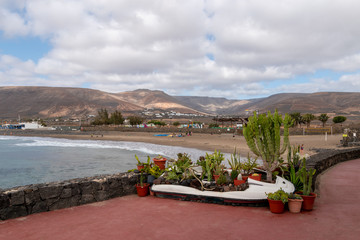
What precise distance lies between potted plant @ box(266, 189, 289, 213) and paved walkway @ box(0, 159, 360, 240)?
13 cm

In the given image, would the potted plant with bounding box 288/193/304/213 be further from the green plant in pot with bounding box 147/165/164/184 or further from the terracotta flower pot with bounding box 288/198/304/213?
the green plant in pot with bounding box 147/165/164/184

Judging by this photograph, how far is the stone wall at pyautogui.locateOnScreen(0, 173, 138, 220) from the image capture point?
5562 mm

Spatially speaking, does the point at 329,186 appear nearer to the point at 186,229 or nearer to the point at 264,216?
the point at 264,216

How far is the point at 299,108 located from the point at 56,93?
164797mm

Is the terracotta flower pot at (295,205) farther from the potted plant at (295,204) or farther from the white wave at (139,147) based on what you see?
the white wave at (139,147)

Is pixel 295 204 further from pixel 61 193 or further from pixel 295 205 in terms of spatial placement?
pixel 61 193

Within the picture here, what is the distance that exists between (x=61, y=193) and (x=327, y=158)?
10.7m

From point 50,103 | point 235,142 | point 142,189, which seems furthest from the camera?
point 50,103

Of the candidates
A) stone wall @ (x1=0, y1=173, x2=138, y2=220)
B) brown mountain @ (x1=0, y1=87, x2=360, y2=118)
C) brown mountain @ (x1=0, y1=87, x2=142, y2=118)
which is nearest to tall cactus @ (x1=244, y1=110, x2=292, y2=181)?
stone wall @ (x1=0, y1=173, x2=138, y2=220)

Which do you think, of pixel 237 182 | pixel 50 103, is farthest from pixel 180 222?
pixel 50 103

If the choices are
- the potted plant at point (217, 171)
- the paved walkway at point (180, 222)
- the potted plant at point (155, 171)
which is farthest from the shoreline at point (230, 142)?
the paved walkway at point (180, 222)

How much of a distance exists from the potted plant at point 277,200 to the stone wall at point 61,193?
374 centimetres

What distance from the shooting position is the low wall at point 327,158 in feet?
32.1

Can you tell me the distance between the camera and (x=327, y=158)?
1123cm
